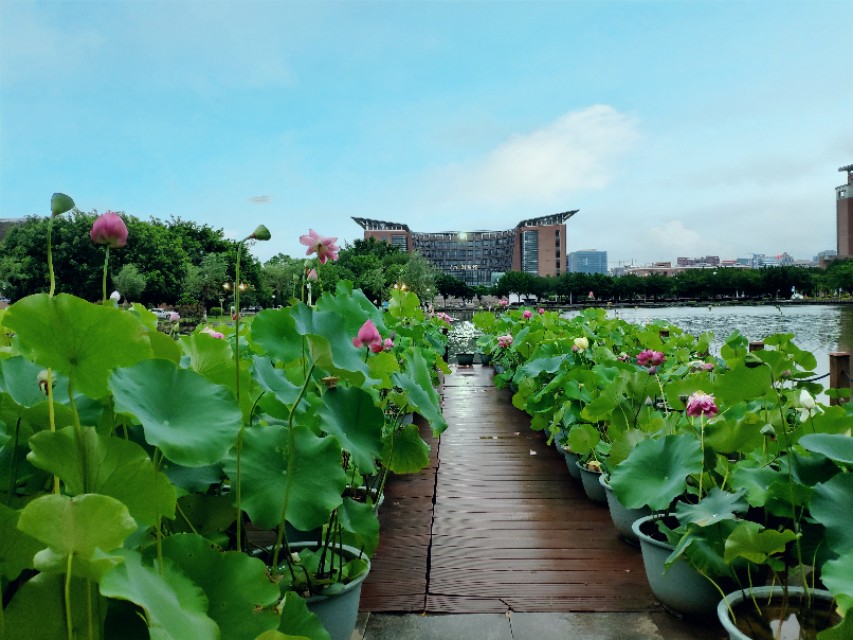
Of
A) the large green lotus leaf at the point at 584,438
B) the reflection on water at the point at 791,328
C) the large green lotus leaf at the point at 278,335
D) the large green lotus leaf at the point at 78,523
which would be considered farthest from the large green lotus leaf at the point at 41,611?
the reflection on water at the point at 791,328

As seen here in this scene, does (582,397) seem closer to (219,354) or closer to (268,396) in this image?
(268,396)

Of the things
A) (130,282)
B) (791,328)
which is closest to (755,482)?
(791,328)

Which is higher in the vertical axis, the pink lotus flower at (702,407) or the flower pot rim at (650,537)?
the pink lotus flower at (702,407)

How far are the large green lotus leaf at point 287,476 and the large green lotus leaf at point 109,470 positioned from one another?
0.30 meters

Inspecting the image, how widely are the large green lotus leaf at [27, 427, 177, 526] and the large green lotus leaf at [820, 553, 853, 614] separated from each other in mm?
905

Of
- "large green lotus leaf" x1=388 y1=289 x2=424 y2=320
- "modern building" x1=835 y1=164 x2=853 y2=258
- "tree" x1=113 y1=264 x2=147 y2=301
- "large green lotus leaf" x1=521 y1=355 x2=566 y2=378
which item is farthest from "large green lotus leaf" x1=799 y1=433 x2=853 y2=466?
"modern building" x1=835 y1=164 x2=853 y2=258

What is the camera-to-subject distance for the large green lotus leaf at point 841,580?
834mm

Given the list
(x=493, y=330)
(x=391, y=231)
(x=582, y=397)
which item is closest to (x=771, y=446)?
(x=582, y=397)

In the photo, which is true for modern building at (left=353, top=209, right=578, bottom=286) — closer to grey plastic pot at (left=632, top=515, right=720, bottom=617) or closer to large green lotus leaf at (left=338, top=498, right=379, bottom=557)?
grey plastic pot at (left=632, top=515, right=720, bottom=617)

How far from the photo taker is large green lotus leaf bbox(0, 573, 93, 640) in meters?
0.65

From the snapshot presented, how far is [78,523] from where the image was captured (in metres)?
0.58

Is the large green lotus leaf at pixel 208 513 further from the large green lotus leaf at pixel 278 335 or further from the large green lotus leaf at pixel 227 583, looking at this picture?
the large green lotus leaf at pixel 278 335

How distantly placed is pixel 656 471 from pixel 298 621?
107cm

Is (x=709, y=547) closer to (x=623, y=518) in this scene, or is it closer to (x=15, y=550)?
(x=623, y=518)
